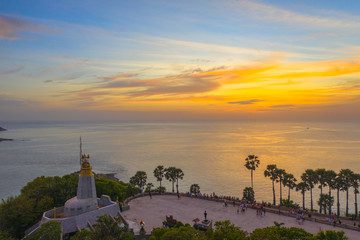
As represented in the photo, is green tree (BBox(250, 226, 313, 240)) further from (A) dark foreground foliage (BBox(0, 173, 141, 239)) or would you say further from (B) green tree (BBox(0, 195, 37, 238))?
(B) green tree (BBox(0, 195, 37, 238))

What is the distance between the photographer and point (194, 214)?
32.8 m

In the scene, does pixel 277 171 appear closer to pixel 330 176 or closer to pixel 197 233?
pixel 330 176

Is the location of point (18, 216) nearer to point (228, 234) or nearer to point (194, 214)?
point (194, 214)

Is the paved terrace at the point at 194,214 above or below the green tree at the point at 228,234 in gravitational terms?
below

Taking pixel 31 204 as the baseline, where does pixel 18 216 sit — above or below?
below

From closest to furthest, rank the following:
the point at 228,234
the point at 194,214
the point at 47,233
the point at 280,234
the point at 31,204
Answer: the point at 280,234
the point at 228,234
the point at 47,233
the point at 31,204
the point at 194,214

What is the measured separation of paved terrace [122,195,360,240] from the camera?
28.9 m

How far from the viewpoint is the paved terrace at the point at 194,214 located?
1136 inches

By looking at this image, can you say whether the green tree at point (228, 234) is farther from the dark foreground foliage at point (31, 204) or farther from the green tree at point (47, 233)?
the dark foreground foliage at point (31, 204)

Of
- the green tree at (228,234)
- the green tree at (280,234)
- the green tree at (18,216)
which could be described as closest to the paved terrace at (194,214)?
the green tree at (228,234)

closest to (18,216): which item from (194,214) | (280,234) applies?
(194,214)

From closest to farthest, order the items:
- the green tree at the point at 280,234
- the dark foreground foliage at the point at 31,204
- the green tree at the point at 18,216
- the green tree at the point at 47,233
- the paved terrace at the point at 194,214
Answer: the green tree at the point at 280,234 < the green tree at the point at 47,233 < the paved terrace at the point at 194,214 < the green tree at the point at 18,216 < the dark foreground foliage at the point at 31,204

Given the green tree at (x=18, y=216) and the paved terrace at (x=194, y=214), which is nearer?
the paved terrace at (x=194, y=214)

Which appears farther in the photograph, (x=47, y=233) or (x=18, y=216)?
(x=18, y=216)
